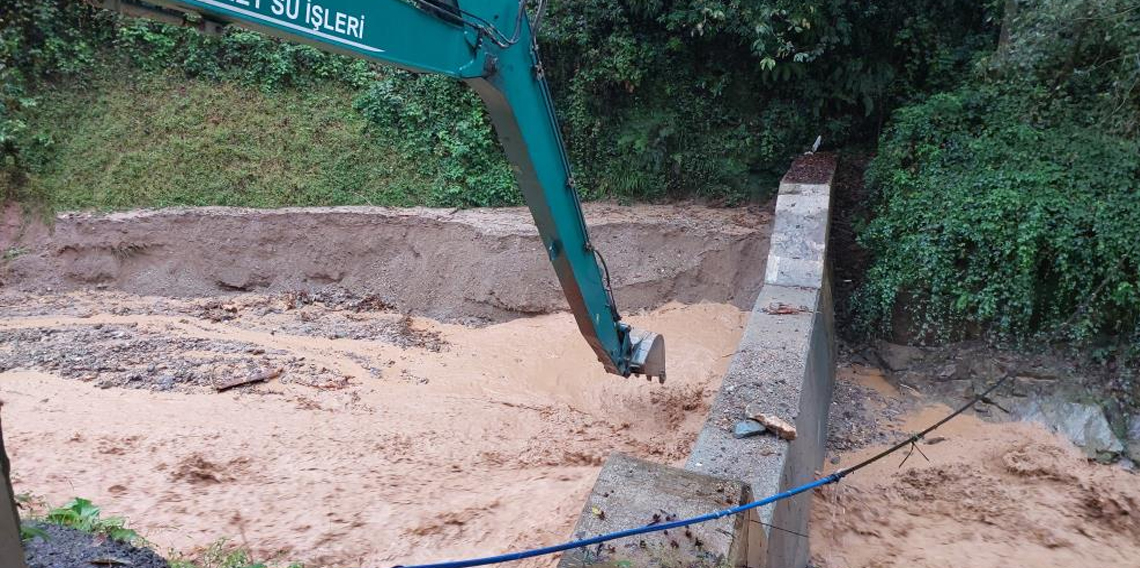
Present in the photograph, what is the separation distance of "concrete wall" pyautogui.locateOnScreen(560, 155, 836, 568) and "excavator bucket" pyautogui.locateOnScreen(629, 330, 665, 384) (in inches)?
24.2

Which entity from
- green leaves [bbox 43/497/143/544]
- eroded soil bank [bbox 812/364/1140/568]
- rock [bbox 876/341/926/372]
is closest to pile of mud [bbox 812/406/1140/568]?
eroded soil bank [bbox 812/364/1140/568]

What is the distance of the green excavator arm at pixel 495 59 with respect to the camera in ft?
8.13

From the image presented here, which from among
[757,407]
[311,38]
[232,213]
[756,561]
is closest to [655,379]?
[757,407]

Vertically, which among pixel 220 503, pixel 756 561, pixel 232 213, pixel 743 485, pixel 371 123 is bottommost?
pixel 220 503

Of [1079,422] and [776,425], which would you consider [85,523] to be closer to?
[776,425]

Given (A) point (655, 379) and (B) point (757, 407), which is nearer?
(B) point (757, 407)

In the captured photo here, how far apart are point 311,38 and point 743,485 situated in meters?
2.54

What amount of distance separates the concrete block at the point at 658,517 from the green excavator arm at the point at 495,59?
165cm

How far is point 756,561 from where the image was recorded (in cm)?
328

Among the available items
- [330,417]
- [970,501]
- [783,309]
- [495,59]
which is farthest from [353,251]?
[970,501]

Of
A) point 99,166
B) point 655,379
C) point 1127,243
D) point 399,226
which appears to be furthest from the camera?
point 99,166

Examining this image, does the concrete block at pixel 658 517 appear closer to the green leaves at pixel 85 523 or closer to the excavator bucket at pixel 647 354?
the green leaves at pixel 85 523

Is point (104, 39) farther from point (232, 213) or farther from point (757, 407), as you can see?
point (757, 407)

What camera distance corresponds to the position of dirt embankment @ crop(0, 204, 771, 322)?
9.12m
